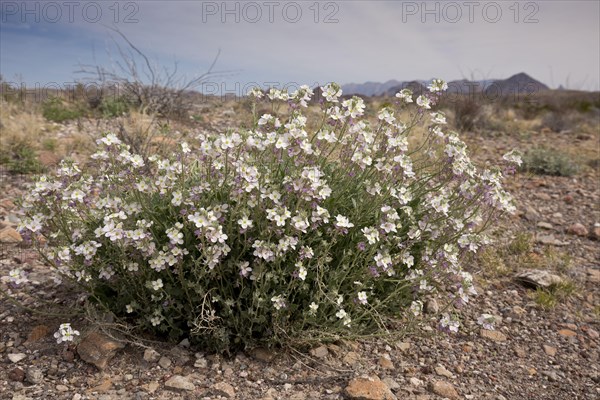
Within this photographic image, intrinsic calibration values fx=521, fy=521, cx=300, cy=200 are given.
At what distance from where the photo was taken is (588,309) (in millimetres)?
4238

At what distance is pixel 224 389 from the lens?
111 inches

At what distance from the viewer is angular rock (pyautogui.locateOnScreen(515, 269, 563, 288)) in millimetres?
4383

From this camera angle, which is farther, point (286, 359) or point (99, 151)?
point (286, 359)

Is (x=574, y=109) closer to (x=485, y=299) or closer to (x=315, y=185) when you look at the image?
(x=485, y=299)

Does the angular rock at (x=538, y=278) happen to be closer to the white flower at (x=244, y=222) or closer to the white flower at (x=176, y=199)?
the white flower at (x=244, y=222)

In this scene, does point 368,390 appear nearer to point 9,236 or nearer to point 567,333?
point 567,333

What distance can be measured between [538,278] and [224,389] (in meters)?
2.93

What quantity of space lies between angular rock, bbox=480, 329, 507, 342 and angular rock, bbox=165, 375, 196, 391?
2108 millimetres

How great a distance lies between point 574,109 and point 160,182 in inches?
735

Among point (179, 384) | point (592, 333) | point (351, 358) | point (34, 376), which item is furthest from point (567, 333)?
point (34, 376)

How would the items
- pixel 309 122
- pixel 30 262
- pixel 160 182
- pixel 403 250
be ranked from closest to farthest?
pixel 160 182 < pixel 403 250 < pixel 30 262 < pixel 309 122

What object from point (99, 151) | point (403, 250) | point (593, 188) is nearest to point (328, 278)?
point (403, 250)

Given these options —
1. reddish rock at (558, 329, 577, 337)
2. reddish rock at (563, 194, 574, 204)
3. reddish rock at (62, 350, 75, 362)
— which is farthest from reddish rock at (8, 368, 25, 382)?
reddish rock at (563, 194, 574, 204)

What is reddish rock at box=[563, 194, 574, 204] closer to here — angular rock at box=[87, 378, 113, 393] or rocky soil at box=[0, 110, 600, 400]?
rocky soil at box=[0, 110, 600, 400]
